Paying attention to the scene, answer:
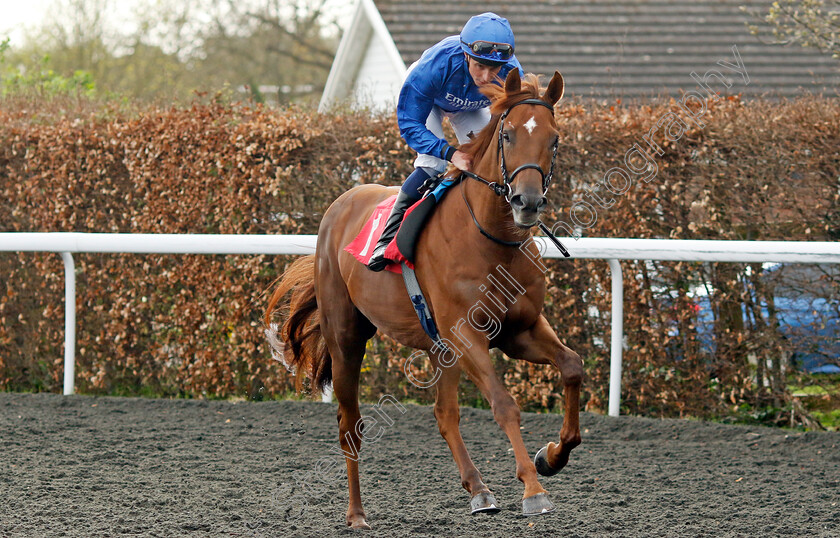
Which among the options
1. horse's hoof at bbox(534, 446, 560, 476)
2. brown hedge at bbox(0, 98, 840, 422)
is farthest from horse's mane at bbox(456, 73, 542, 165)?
brown hedge at bbox(0, 98, 840, 422)

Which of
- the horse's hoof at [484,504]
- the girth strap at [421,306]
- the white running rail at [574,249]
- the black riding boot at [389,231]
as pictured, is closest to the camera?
the horse's hoof at [484,504]

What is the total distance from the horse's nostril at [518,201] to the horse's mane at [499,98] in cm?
39

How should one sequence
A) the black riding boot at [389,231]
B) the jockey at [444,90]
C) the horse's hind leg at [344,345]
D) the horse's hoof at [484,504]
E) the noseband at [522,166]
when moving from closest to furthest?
1. the noseband at [522,166]
2. the horse's hoof at [484,504]
3. the jockey at [444,90]
4. the black riding boot at [389,231]
5. the horse's hind leg at [344,345]

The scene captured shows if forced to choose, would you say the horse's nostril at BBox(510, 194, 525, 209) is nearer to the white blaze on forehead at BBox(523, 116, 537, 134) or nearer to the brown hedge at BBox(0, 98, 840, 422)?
the white blaze on forehead at BBox(523, 116, 537, 134)

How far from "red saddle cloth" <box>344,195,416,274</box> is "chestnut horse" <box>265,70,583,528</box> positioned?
8 cm

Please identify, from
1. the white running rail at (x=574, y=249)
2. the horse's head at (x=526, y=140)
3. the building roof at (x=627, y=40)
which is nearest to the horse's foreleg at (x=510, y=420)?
the horse's head at (x=526, y=140)

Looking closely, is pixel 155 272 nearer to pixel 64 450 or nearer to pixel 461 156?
pixel 64 450

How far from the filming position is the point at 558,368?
3.31m

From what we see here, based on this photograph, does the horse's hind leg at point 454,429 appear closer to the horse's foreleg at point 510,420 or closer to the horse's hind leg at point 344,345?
the horse's foreleg at point 510,420

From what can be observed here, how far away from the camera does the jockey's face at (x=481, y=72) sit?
11.4 feet

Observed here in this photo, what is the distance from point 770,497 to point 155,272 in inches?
181

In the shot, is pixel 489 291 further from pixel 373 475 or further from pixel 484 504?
pixel 373 475

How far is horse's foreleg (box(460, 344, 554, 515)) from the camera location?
2861 mm

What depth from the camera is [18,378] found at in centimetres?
704
